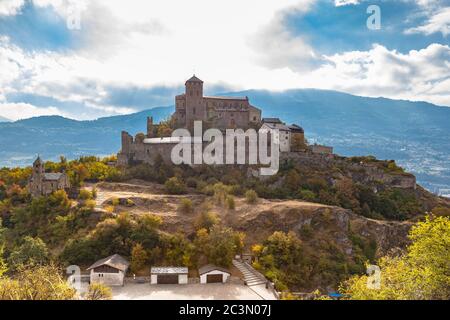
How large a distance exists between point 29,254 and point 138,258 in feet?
34.4

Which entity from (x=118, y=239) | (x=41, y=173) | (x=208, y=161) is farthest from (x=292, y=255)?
(x=41, y=173)

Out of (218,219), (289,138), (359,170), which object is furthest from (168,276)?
(359,170)

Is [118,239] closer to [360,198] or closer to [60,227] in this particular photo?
[60,227]

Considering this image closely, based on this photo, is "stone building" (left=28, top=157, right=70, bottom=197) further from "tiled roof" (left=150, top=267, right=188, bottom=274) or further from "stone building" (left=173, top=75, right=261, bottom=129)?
"stone building" (left=173, top=75, right=261, bottom=129)

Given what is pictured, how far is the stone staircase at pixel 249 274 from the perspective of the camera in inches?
1334

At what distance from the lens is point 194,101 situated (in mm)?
69750

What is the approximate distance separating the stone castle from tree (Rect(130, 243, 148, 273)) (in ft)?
86.8

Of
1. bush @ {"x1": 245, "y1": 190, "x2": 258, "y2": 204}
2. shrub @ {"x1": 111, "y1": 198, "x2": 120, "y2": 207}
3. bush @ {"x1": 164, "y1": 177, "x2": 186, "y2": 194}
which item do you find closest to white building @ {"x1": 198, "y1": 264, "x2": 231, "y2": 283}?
bush @ {"x1": 245, "y1": 190, "x2": 258, "y2": 204}

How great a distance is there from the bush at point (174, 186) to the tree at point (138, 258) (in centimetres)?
1679

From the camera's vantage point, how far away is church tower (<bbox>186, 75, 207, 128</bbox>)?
69.6 metres

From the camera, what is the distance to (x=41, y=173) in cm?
4812

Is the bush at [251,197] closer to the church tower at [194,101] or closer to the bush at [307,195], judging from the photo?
the bush at [307,195]
